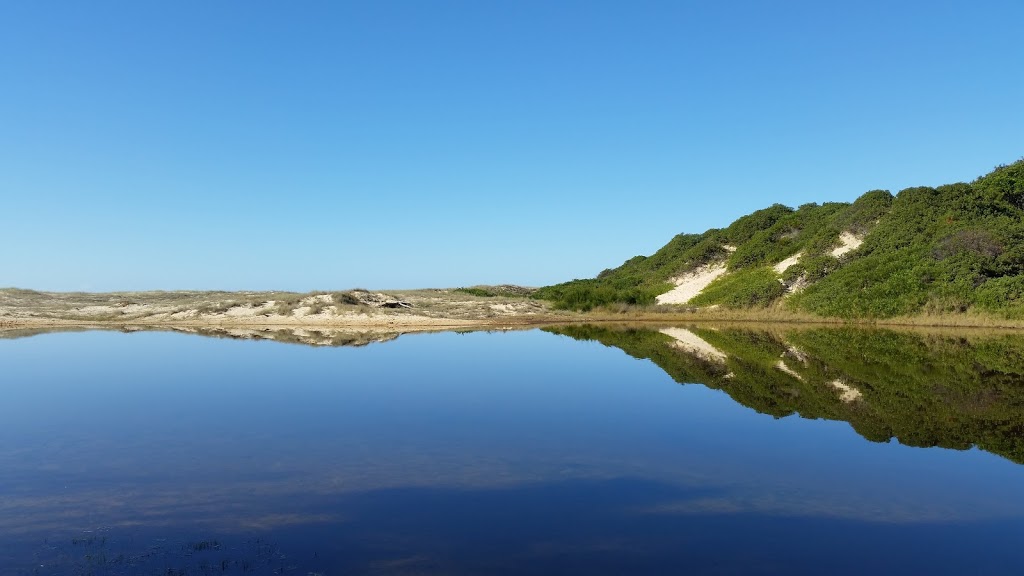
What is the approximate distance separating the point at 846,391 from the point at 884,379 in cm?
329

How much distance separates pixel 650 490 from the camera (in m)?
10.2

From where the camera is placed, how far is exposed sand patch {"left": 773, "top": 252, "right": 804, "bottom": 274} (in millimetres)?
65275

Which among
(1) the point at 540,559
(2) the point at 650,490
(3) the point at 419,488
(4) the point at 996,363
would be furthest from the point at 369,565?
(4) the point at 996,363

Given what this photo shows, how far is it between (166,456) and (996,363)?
30.4 metres

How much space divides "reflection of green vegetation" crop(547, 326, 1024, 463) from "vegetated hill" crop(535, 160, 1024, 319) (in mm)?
10510

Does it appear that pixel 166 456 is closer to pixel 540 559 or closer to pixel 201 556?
pixel 201 556

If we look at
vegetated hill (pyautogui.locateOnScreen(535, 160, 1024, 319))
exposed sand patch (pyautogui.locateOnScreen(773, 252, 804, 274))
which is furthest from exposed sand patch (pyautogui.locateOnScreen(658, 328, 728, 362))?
exposed sand patch (pyautogui.locateOnScreen(773, 252, 804, 274))

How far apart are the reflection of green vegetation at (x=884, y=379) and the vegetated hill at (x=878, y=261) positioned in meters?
10.5

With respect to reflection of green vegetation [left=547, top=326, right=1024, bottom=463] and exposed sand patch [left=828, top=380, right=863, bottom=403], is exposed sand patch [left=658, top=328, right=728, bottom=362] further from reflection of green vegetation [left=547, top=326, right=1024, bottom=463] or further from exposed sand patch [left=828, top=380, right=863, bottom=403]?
exposed sand patch [left=828, top=380, right=863, bottom=403]

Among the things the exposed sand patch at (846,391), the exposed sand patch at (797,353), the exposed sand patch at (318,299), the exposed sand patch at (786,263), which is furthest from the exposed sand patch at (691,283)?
the exposed sand patch at (846,391)

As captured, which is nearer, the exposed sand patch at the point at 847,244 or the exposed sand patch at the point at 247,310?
the exposed sand patch at the point at 247,310

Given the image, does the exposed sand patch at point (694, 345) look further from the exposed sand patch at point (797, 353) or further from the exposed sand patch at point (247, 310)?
the exposed sand patch at point (247, 310)

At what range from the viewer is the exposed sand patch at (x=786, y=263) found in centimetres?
6528

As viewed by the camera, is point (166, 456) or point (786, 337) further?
point (786, 337)
